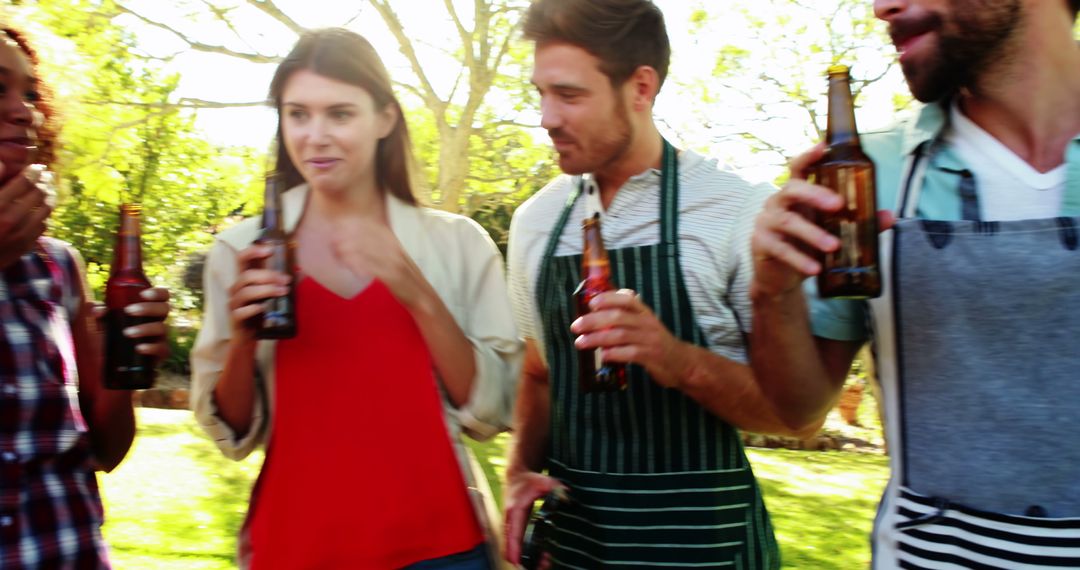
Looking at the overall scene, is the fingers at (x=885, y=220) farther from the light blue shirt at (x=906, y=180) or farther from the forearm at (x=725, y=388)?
the forearm at (x=725, y=388)

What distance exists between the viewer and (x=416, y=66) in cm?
1122

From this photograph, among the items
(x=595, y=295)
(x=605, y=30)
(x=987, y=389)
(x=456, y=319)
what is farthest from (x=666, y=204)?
(x=987, y=389)

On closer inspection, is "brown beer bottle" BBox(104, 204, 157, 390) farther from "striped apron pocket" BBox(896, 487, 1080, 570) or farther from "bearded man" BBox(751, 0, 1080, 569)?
"striped apron pocket" BBox(896, 487, 1080, 570)

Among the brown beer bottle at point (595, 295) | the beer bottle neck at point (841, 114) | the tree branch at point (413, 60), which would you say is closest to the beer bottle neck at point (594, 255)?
the brown beer bottle at point (595, 295)

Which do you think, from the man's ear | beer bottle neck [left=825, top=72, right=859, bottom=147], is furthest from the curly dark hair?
beer bottle neck [left=825, top=72, right=859, bottom=147]

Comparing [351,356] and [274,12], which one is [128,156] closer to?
[274,12]

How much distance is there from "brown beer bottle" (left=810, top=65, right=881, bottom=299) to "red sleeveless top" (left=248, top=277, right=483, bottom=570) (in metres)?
0.94

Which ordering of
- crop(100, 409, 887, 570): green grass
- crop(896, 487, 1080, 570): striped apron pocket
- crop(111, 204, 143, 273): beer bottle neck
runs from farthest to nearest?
crop(100, 409, 887, 570): green grass, crop(111, 204, 143, 273): beer bottle neck, crop(896, 487, 1080, 570): striped apron pocket

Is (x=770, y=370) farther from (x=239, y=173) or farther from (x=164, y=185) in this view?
(x=164, y=185)

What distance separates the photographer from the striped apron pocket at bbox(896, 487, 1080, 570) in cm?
167

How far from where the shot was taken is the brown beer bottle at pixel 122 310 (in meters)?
2.23

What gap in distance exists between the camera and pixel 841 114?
194 centimetres

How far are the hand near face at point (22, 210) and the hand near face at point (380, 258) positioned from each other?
2.10 ft

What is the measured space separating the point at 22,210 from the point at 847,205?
1.63 metres
